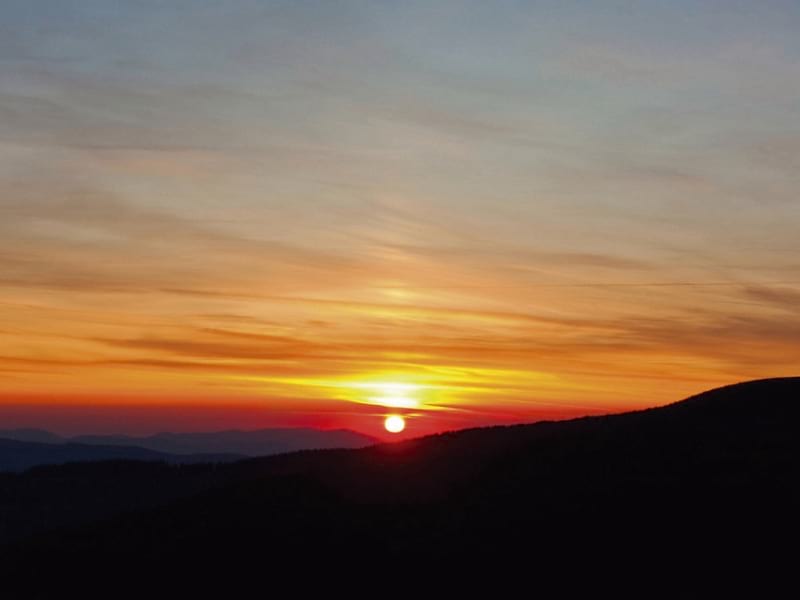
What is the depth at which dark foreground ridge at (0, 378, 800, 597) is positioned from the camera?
112 feet

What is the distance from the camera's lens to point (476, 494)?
43.1 m

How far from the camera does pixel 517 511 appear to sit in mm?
39719

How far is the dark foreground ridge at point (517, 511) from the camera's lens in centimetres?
3428

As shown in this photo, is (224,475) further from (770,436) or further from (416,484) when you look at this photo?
(770,436)

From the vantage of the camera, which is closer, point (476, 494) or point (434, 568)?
point (434, 568)

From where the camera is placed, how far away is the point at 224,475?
72312 millimetres

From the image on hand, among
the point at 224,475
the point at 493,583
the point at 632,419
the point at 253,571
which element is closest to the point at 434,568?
the point at 493,583

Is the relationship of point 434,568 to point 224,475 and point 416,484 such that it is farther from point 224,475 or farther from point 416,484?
point 224,475

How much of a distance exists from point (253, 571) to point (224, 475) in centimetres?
3386

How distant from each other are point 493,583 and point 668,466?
10.8m

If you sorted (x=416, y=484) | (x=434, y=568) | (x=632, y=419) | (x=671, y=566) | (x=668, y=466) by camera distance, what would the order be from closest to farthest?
1. (x=671, y=566)
2. (x=434, y=568)
3. (x=668, y=466)
4. (x=416, y=484)
5. (x=632, y=419)

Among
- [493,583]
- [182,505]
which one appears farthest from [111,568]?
[493,583]

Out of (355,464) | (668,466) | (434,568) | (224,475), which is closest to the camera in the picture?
(434,568)

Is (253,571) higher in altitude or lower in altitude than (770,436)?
lower
